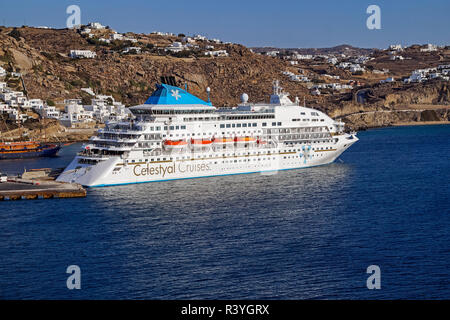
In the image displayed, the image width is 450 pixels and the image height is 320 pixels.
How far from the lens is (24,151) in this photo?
71.7 meters

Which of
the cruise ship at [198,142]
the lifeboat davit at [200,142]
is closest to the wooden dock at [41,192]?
the cruise ship at [198,142]

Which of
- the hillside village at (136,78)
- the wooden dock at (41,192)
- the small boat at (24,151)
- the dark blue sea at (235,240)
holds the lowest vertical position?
the dark blue sea at (235,240)

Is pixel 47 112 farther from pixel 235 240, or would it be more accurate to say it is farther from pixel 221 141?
pixel 235 240

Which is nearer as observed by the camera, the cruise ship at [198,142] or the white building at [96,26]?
the cruise ship at [198,142]

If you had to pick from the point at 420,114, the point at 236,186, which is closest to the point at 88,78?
the point at 420,114

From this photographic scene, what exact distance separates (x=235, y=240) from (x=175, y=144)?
18729 mm

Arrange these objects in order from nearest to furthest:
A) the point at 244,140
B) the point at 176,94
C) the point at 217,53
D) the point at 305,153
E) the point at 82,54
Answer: the point at 176,94 → the point at 244,140 → the point at 305,153 → the point at 82,54 → the point at 217,53

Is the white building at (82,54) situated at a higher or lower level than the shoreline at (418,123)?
higher

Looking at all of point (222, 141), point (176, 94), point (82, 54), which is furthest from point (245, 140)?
point (82, 54)

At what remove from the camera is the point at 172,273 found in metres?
26.2

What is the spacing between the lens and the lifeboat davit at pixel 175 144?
4795cm

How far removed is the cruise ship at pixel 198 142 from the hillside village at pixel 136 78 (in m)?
49.8

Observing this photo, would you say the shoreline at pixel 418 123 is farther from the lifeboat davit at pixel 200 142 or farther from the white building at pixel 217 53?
the lifeboat davit at pixel 200 142

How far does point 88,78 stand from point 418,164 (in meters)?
81.1
